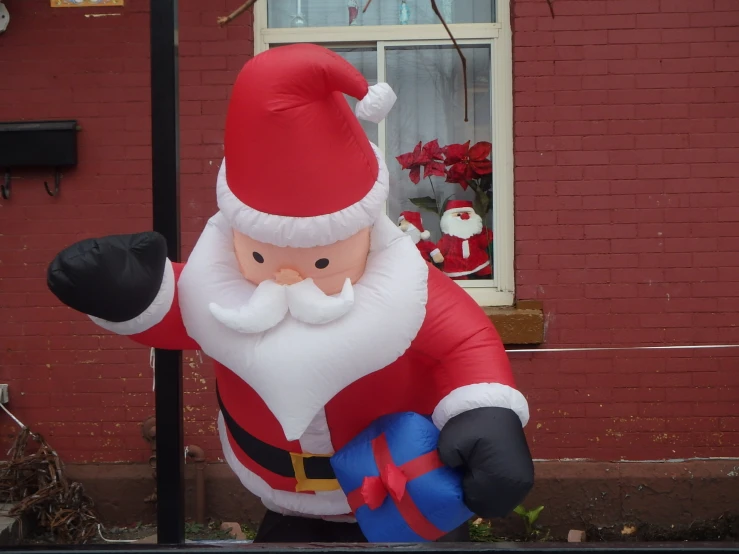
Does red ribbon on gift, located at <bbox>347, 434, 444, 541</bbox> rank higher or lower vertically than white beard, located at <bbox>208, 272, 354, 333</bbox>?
lower

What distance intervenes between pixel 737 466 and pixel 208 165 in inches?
126

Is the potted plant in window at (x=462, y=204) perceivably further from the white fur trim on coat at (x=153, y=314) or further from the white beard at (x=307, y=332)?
the white fur trim on coat at (x=153, y=314)

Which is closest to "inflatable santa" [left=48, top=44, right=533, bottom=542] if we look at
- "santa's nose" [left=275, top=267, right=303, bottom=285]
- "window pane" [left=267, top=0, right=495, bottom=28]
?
"santa's nose" [left=275, top=267, right=303, bottom=285]

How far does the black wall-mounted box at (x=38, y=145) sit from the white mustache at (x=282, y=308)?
268 centimetres

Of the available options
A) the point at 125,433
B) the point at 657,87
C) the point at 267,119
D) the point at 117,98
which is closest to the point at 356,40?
the point at 117,98

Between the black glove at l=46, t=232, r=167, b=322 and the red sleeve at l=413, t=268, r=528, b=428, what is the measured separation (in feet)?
2.27

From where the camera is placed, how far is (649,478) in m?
4.42

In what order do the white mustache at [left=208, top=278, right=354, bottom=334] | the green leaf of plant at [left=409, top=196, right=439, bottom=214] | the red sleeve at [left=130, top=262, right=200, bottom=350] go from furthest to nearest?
the green leaf of plant at [left=409, top=196, right=439, bottom=214], the red sleeve at [left=130, top=262, right=200, bottom=350], the white mustache at [left=208, top=278, right=354, bottom=334]

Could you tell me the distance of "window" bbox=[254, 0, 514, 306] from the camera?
447cm

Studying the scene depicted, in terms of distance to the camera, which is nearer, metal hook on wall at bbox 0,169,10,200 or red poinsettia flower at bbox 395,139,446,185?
metal hook on wall at bbox 0,169,10,200

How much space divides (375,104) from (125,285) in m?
0.72

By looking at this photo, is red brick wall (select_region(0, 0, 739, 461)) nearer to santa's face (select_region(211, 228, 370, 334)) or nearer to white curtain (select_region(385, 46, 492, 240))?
white curtain (select_region(385, 46, 492, 240))

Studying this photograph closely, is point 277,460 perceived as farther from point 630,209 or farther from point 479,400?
point 630,209

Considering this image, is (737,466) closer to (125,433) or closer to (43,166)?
(125,433)
